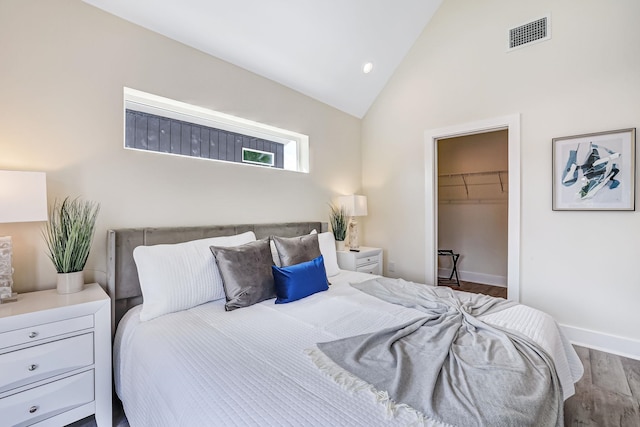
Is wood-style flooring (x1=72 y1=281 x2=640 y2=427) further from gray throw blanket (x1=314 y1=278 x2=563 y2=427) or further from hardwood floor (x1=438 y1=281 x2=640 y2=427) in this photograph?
gray throw blanket (x1=314 y1=278 x2=563 y2=427)

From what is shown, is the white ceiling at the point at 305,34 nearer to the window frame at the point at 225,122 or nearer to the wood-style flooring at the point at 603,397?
the window frame at the point at 225,122

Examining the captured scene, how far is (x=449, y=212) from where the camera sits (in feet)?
16.6

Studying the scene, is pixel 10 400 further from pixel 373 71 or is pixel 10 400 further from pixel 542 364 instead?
pixel 373 71

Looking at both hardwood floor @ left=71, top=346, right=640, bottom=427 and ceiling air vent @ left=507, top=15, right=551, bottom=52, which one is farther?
ceiling air vent @ left=507, top=15, right=551, bottom=52

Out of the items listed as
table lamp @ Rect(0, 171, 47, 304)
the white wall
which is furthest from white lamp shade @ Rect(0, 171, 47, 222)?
the white wall

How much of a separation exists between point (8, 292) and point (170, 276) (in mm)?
782

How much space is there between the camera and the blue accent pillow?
6.64ft

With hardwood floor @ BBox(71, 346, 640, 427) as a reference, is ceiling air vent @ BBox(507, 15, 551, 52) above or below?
above

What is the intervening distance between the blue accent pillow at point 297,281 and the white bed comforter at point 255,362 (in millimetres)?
64

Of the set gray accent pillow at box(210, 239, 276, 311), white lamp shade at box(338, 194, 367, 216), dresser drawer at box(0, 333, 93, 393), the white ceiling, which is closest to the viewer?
dresser drawer at box(0, 333, 93, 393)

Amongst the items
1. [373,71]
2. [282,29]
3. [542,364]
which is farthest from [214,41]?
[542,364]

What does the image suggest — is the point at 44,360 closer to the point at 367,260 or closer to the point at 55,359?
the point at 55,359

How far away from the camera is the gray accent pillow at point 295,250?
2273mm

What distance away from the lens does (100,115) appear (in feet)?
6.58
